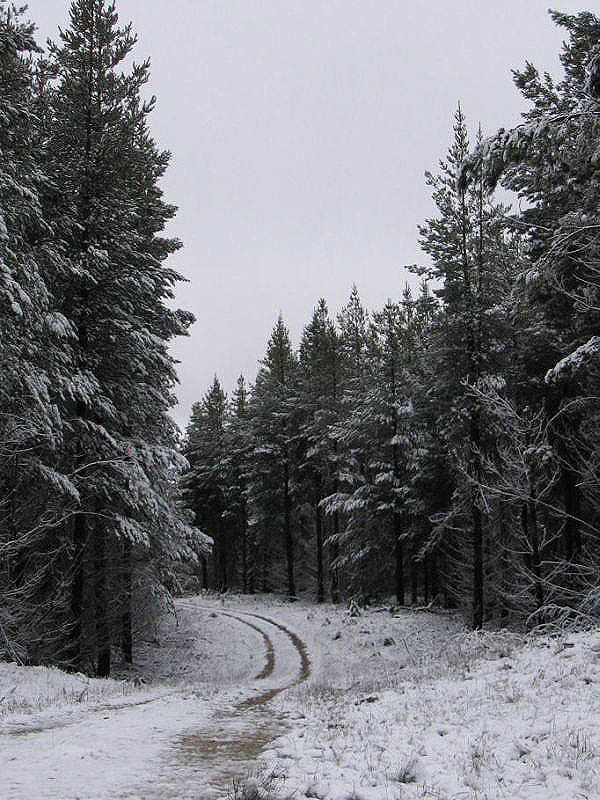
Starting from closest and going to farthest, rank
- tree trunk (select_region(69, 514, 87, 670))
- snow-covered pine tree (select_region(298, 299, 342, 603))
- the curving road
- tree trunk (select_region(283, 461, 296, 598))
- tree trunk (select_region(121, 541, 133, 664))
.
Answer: the curving road, tree trunk (select_region(69, 514, 87, 670)), tree trunk (select_region(121, 541, 133, 664)), snow-covered pine tree (select_region(298, 299, 342, 603)), tree trunk (select_region(283, 461, 296, 598))

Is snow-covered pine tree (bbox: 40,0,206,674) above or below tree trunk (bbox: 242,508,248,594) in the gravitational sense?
above

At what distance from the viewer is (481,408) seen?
19828mm

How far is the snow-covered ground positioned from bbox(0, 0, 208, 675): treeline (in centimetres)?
393

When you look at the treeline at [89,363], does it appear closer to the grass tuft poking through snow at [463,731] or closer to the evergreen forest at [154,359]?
the evergreen forest at [154,359]

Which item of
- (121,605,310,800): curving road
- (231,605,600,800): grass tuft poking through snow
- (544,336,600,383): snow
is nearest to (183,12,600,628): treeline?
(544,336,600,383): snow

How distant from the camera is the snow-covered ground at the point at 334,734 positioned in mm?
5129

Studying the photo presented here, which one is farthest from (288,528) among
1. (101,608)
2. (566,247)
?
(566,247)

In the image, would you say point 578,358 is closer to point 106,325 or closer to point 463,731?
point 463,731

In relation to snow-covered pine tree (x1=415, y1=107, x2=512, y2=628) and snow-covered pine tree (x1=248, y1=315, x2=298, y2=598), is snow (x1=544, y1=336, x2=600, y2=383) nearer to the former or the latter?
snow-covered pine tree (x1=415, y1=107, x2=512, y2=628)

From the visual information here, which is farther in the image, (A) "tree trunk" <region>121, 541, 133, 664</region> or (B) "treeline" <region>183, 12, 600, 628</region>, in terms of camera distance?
(A) "tree trunk" <region>121, 541, 133, 664</region>

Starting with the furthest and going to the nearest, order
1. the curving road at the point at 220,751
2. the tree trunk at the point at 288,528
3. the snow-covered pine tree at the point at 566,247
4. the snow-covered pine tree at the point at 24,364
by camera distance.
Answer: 1. the tree trunk at the point at 288,528
2. the snow-covered pine tree at the point at 24,364
3. the snow-covered pine tree at the point at 566,247
4. the curving road at the point at 220,751

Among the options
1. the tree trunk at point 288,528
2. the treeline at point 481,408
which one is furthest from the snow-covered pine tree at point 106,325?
the tree trunk at point 288,528

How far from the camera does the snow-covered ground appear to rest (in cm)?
513

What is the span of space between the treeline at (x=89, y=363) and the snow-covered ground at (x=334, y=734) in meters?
3.93
